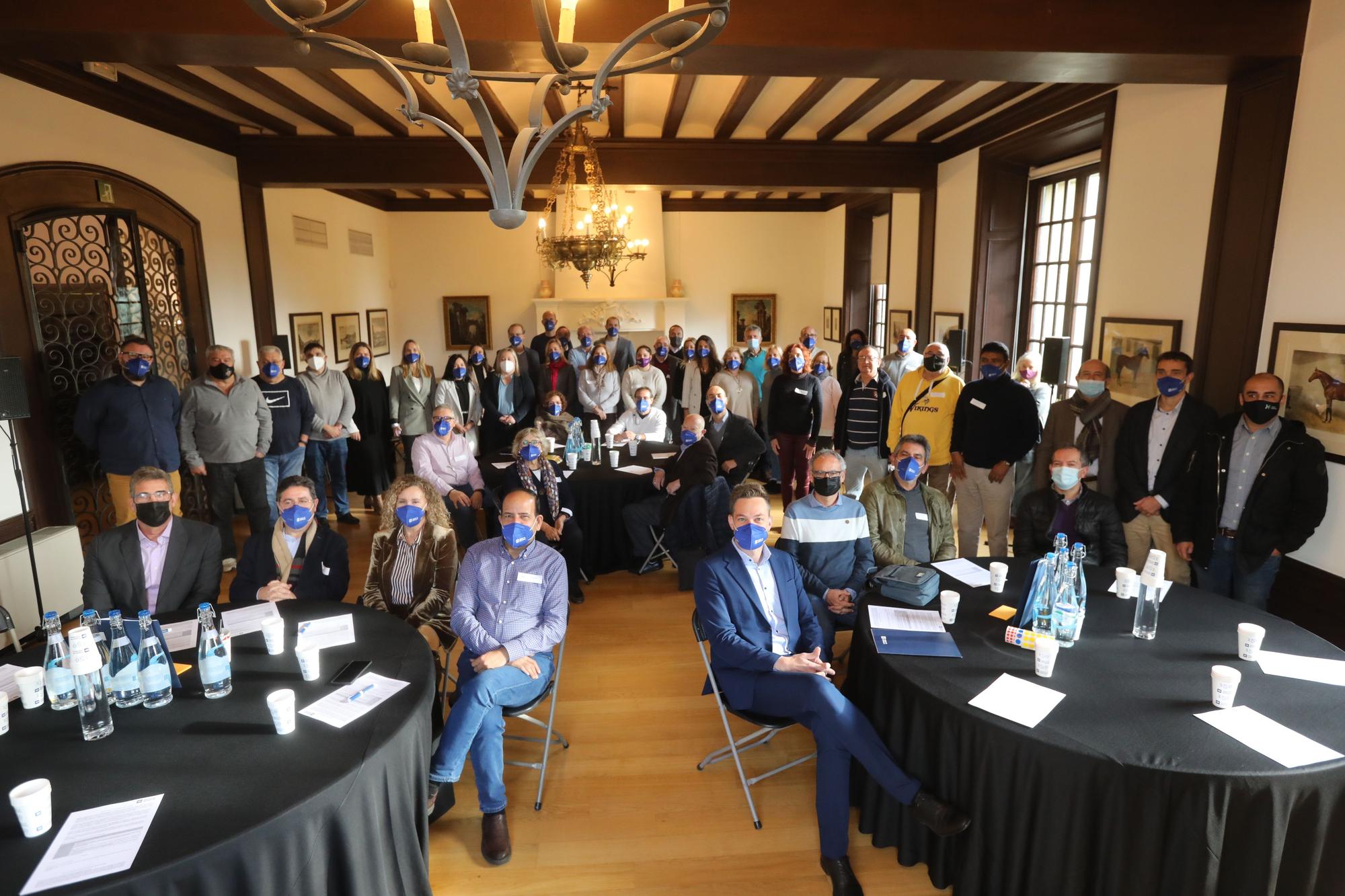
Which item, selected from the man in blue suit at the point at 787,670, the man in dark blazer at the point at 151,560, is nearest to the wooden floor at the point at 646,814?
the man in blue suit at the point at 787,670

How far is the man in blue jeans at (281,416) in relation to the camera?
6430mm

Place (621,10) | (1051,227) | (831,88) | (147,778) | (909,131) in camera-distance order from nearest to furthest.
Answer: (147,778) < (621,10) < (831,88) < (1051,227) < (909,131)

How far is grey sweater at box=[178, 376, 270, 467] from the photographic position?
582 cm

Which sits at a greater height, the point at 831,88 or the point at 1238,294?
the point at 831,88

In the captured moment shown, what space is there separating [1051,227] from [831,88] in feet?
8.92

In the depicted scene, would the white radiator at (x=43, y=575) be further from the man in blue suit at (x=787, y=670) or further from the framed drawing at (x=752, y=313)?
the framed drawing at (x=752, y=313)

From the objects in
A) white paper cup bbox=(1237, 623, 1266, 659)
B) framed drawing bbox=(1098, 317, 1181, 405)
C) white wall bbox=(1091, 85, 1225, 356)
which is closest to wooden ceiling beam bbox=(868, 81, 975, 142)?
white wall bbox=(1091, 85, 1225, 356)

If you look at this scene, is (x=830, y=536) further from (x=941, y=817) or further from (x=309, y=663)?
(x=309, y=663)

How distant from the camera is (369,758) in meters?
2.27

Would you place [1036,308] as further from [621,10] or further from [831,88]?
[621,10]

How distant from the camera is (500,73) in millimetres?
2232

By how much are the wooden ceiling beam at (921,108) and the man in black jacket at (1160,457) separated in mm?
2636

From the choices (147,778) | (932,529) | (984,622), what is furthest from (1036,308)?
(147,778)

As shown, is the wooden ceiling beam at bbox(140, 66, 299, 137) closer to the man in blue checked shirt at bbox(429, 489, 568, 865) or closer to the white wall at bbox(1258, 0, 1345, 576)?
the man in blue checked shirt at bbox(429, 489, 568, 865)
